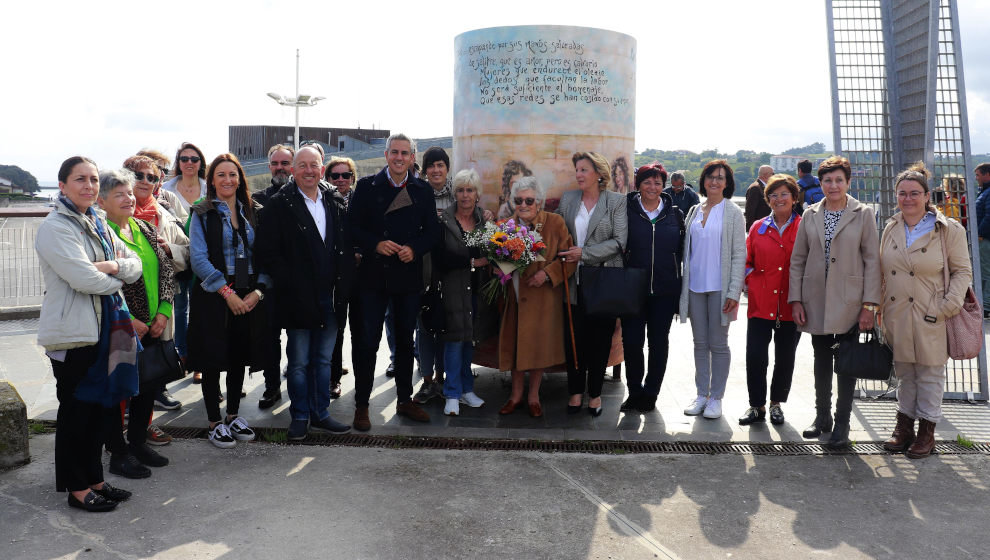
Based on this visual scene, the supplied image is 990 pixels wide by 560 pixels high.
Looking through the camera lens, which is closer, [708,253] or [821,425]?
[821,425]

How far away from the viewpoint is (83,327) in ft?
13.7

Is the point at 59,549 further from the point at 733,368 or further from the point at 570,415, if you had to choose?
the point at 733,368

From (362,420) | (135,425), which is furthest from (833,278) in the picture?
(135,425)

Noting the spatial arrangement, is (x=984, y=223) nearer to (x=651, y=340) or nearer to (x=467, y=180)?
(x=651, y=340)

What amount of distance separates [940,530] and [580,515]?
1.86m

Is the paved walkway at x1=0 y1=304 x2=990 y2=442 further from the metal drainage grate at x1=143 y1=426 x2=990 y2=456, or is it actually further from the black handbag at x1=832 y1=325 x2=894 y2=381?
the black handbag at x1=832 y1=325 x2=894 y2=381

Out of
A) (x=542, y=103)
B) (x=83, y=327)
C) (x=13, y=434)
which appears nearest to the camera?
(x=83, y=327)

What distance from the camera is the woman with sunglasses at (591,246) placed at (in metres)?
6.01

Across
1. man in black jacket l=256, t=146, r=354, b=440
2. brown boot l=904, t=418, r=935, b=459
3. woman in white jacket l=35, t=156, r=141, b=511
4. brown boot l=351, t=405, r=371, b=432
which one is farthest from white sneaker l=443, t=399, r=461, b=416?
brown boot l=904, t=418, r=935, b=459

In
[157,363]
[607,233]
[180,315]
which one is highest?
[607,233]

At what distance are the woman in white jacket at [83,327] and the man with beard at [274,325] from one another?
1.26m

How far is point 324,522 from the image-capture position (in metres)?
4.15

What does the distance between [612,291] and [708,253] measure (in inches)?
31.1

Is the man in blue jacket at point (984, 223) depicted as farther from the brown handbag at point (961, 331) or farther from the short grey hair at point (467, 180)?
the short grey hair at point (467, 180)
